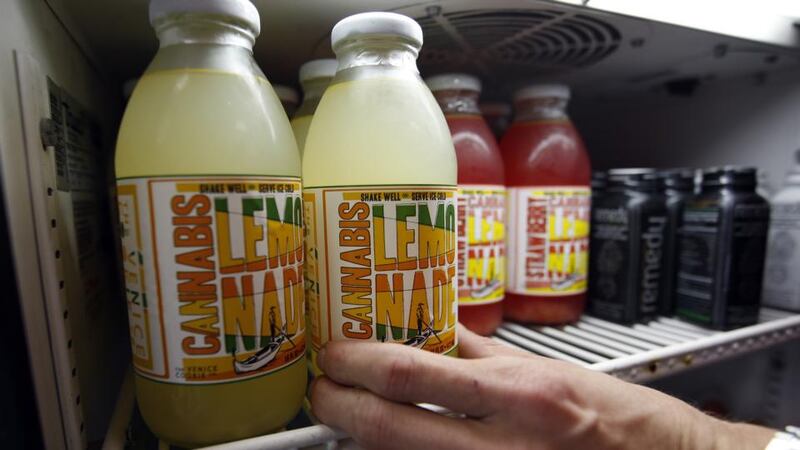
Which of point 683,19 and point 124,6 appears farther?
point 683,19

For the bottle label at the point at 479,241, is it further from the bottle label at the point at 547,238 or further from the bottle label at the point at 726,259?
the bottle label at the point at 726,259

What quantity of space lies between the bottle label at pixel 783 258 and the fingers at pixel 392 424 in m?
0.85

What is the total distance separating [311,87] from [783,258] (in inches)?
37.7

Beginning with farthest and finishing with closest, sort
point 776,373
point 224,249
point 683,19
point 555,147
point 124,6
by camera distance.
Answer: point 776,373, point 555,147, point 683,19, point 124,6, point 224,249

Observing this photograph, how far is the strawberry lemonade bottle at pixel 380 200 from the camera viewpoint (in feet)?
1.39

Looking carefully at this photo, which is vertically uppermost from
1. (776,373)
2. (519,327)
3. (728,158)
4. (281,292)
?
(728,158)

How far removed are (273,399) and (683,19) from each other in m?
0.72

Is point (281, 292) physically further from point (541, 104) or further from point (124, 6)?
point (541, 104)

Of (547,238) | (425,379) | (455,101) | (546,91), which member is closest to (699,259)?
(547,238)

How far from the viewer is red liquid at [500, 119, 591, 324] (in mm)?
736

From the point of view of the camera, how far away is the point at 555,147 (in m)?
0.74

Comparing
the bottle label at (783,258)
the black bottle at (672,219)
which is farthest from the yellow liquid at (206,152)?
the bottle label at (783,258)

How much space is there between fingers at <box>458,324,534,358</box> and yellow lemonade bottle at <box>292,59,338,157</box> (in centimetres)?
33

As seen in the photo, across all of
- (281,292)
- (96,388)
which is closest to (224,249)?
(281,292)
